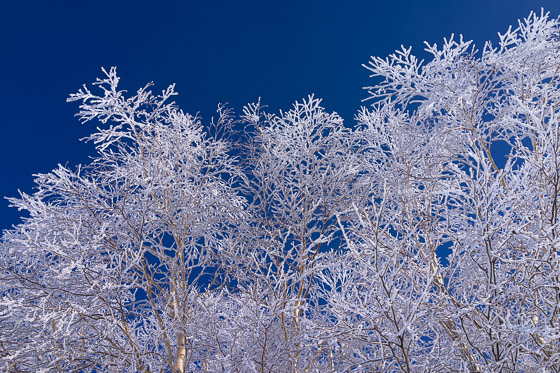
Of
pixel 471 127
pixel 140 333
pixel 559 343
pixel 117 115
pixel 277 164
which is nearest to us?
pixel 559 343

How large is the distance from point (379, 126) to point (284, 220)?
2301mm

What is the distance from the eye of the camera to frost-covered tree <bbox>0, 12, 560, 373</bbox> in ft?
10.7

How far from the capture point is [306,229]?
6.43 m

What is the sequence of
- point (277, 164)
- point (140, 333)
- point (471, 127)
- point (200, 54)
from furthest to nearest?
point (200, 54), point (140, 333), point (277, 164), point (471, 127)

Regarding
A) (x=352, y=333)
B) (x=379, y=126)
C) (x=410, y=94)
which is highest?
(x=379, y=126)

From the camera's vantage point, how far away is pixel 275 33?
48.7 meters

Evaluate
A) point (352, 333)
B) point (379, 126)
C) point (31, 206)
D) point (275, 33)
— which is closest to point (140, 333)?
point (31, 206)

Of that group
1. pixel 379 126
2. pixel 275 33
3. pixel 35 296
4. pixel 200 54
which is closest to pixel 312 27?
pixel 275 33

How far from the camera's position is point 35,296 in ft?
15.6

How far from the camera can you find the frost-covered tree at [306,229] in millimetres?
3258

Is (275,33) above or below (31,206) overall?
above

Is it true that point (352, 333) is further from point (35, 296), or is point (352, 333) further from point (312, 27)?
point (312, 27)

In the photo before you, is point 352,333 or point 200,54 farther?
point 200,54

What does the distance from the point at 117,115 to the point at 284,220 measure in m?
2.97
